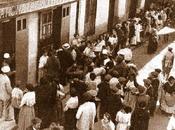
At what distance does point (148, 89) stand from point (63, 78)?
3740 millimetres

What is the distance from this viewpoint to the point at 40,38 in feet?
58.8

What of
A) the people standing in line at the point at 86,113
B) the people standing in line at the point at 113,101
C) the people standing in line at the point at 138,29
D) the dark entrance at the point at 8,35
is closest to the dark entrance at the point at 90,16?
the people standing in line at the point at 138,29

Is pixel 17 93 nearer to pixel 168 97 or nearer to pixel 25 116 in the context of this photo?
pixel 25 116

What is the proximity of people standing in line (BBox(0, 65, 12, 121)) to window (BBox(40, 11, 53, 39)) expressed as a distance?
14.1 ft

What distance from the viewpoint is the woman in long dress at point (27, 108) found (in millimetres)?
12812

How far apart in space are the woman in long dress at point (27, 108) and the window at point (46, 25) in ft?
17.7

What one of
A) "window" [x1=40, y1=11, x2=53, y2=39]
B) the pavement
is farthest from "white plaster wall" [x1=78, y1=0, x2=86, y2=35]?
the pavement

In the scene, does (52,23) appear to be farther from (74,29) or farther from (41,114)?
(41,114)

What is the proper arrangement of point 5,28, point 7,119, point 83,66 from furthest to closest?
point 83,66, point 5,28, point 7,119

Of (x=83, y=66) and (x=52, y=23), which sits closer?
(x=83, y=66)

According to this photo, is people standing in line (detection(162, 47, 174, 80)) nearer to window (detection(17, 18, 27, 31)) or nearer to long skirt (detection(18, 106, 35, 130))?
window (detection(17, 18, 27, 31))

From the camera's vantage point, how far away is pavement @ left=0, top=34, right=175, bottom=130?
14820mm

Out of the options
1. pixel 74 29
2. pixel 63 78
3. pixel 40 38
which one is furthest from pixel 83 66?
pixel 74 29

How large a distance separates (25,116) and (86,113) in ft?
5.40
